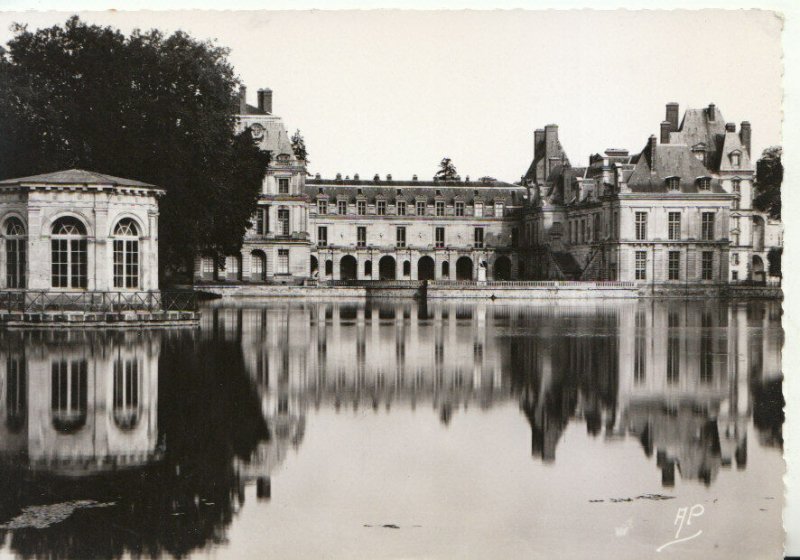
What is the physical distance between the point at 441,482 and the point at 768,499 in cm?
271

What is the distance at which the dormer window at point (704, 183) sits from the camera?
5972 centimetres

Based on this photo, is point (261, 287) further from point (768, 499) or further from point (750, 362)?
point (768, 499)

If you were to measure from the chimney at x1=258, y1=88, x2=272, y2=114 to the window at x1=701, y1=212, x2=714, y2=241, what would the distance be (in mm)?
28167

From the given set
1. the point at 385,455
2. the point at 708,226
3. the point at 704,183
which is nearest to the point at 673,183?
the point at 704,183

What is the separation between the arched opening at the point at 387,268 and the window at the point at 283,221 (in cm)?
1559

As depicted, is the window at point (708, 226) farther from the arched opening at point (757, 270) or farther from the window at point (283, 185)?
the window at point (283, 185)

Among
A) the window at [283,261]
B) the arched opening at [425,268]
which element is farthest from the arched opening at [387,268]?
the window at [283,261]

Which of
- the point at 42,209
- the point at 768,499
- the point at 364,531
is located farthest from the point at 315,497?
the point at 42,209

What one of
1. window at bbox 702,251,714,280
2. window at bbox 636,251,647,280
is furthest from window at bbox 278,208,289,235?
window at bbox 702,251,714,280

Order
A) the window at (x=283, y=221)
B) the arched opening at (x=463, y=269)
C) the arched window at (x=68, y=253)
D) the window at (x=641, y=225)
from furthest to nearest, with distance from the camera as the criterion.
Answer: the arched opening at (x=463, y=269) → the window at (x=283, y=221) → the window at (x=641, y=225) → the arched window at (x=68, y=253)

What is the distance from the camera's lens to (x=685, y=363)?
1791cm

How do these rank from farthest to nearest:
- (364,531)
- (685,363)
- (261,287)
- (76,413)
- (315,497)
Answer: (261,287), (685,363), (76,413), (315,497), (364,531)

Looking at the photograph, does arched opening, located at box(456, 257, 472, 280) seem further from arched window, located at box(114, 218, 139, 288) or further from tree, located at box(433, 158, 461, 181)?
arched window, located at box(114, 218, 139, 288)

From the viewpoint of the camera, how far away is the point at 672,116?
65.0 meters
